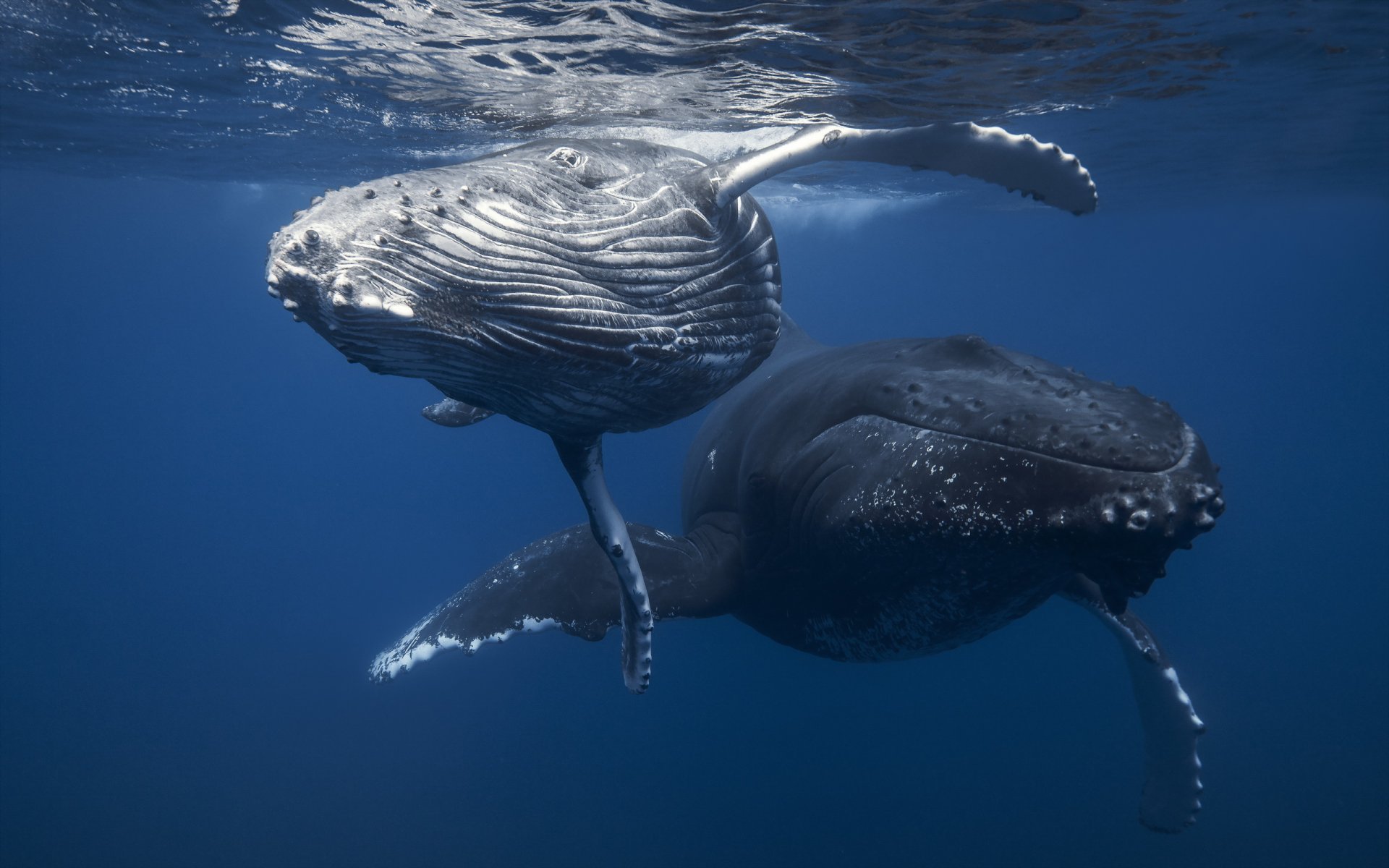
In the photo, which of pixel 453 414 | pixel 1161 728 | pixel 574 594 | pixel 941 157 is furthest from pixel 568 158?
pixel 1161 728

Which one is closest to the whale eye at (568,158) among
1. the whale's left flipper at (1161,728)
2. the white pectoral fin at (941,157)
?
the white pectoral fin at (941,157)

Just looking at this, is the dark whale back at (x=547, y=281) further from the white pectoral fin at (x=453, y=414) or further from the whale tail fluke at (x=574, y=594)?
the white pectoral fin at (x=453, y=414)

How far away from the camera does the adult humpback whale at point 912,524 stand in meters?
3.18

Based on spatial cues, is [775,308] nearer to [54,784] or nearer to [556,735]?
[556,735]

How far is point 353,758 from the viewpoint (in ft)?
74.3

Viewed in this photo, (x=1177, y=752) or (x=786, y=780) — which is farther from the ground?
(x=1177, y=752)

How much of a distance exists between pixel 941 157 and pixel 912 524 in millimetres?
2264

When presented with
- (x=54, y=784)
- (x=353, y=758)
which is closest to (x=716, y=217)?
(x=353, y=758)

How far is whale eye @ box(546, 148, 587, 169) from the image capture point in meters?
3.38

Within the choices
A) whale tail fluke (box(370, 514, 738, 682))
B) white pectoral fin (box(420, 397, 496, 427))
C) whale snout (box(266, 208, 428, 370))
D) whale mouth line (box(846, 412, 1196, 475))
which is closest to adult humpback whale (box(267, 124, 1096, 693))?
whale snout (box(266, 208, 428, 370))

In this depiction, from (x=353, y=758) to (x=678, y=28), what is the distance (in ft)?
73.8

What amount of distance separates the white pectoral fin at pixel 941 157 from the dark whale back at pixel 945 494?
3.62ft

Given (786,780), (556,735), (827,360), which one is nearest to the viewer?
(827,360)

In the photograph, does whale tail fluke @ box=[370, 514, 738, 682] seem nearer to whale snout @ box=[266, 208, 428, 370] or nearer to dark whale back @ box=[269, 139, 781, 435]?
dark whale back @ box=[269, 139, 781, 435]
